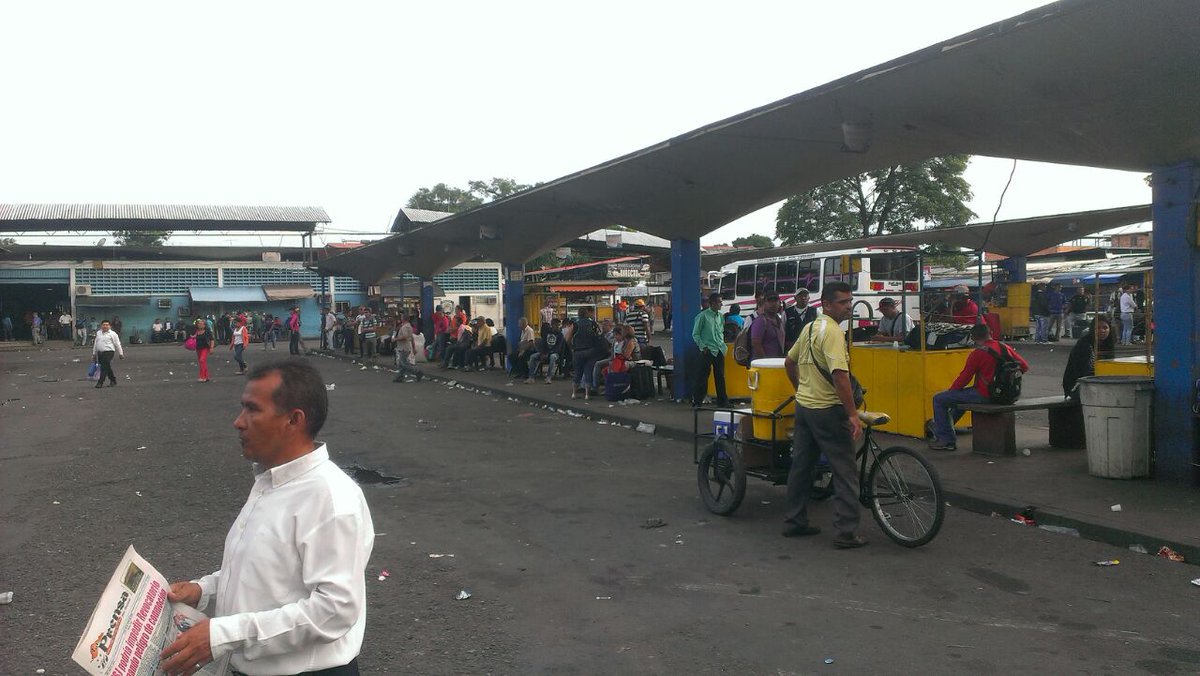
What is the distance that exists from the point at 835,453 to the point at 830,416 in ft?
0.89

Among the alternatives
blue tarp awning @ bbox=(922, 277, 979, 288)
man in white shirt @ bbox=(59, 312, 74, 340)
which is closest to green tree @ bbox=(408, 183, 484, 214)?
man in white shirt @ bbox=(59, 312, 74, 340)

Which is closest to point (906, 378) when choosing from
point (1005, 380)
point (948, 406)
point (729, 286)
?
point (948, 406)

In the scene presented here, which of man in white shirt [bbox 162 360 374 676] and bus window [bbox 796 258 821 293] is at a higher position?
bus window [bbox 796 258 821 293]

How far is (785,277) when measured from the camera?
28922 mm

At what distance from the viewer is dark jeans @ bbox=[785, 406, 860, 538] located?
641cm

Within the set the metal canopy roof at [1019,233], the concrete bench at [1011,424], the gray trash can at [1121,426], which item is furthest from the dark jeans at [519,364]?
the gray trash can at [1121,426]

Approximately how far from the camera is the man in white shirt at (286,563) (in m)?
2.23

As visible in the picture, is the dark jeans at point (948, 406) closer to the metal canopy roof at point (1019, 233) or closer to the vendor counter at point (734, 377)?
the vendor counter at point (734, 377)

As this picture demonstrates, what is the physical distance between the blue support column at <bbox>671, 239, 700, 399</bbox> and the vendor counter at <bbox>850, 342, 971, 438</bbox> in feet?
13.6

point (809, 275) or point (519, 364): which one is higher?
point (809, 275)

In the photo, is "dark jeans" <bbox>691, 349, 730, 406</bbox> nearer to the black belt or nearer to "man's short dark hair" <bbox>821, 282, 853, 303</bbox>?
"man's short dark hair" <bbox>821, 282, 853, 303</bbox>

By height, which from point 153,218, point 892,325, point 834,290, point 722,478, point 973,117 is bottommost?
point 722,478

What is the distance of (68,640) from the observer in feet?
16.1

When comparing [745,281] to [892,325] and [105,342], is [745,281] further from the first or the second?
Answer: [105,342]
